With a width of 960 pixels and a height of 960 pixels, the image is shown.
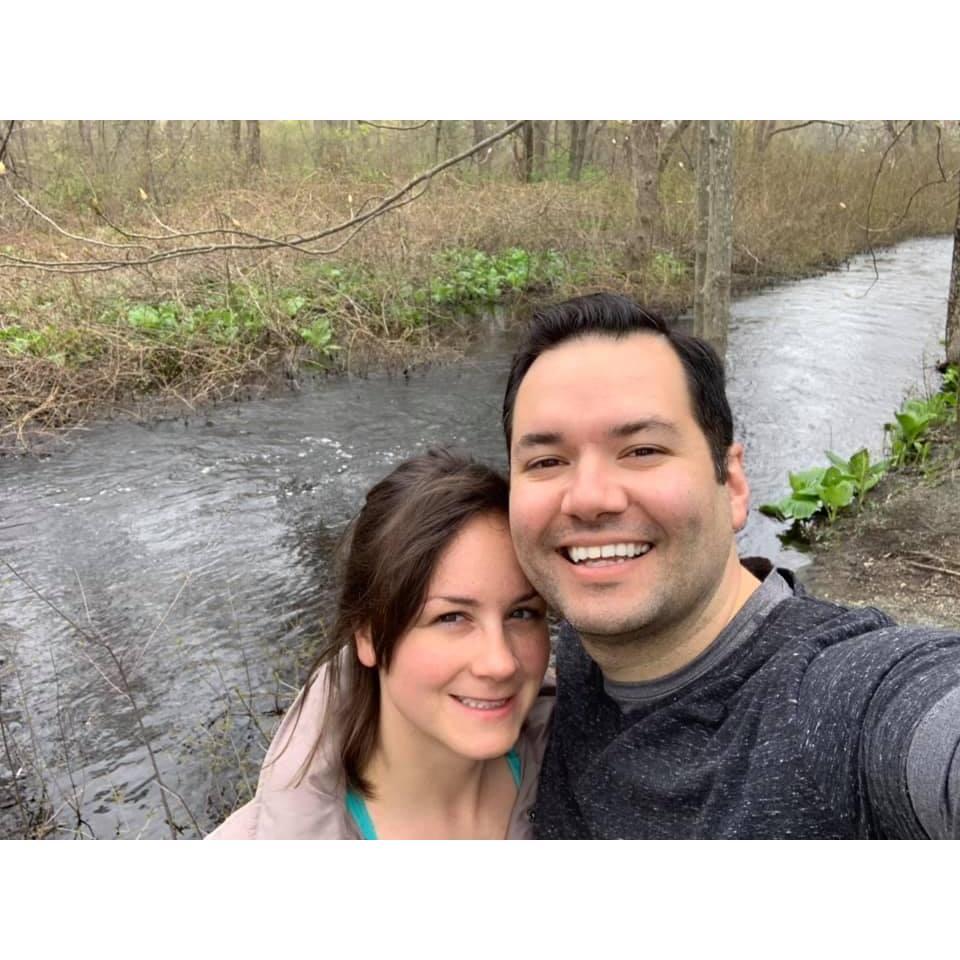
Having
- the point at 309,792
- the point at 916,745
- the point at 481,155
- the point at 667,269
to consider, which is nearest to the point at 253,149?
the point at 481,155

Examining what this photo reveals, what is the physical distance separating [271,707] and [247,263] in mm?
4699

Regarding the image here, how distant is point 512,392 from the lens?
1358mm

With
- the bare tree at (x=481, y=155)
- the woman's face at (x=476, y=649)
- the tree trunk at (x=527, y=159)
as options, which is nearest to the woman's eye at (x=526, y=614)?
the woman's face at (x=476, y=649)

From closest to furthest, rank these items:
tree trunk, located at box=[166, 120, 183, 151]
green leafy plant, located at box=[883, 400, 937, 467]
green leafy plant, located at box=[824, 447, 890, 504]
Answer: green leafy plant, located at box=[824, 447, 890, 504] < tree trunk, located at box=[166, 120, 183, 151] < green leafy plant, located at box=[883, 400, 937, 467]

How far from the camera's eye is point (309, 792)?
4.14 ft

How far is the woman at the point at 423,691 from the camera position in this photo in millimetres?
1229

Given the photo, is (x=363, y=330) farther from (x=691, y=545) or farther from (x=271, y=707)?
(x=691, y=545)

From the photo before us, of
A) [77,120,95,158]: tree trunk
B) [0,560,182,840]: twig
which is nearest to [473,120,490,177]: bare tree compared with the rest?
[77,120,95,158]: tree trunk

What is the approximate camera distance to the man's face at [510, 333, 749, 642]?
1136mm

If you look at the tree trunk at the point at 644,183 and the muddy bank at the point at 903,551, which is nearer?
the muddy bank at the point at 903,551

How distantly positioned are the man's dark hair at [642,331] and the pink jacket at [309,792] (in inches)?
20.9

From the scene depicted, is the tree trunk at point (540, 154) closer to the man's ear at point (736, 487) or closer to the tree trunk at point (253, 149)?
the tree trunk at point (253, 149)

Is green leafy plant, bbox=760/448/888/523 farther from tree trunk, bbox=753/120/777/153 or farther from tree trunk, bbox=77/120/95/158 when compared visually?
tree trunk, bbox=77/120/95/158

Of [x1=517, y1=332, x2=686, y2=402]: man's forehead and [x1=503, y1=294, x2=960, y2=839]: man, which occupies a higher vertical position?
[x1=517, y1=332, x2=686, y2=402]: man's forehead
